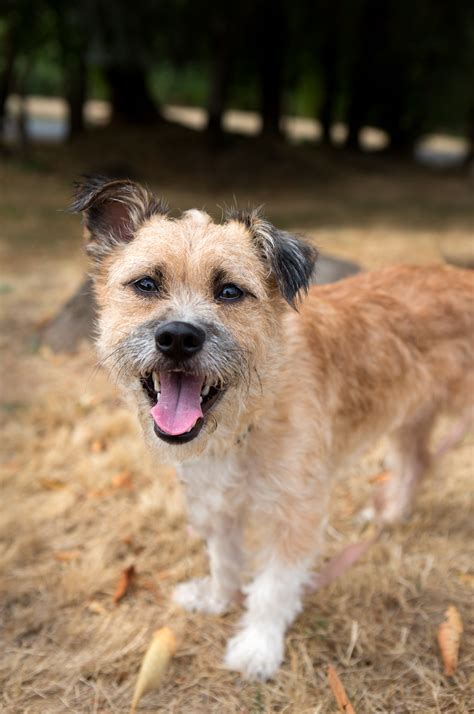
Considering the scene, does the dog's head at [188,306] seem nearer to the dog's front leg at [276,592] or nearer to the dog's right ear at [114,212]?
the dog's right ear at [114,212]

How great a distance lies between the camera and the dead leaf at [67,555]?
365 centimetres

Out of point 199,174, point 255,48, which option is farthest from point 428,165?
point 199,174

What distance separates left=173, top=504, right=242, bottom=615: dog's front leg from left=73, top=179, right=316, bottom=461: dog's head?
2.41 ft

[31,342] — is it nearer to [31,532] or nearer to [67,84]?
[31,532]

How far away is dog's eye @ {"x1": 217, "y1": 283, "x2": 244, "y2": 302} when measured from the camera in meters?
2.72

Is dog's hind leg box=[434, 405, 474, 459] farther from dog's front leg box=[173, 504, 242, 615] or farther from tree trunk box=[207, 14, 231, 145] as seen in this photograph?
tree trunk box=[207, 14, 231, 145]

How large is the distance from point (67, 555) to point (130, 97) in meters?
17.8

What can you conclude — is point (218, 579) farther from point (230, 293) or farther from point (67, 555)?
point (230, 293)

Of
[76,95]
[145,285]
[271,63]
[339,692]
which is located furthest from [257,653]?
[271,63]

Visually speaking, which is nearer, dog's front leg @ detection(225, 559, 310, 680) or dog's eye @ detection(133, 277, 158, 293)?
dog's eye @ detection(133, 277, 158, 293)

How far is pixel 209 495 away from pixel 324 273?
12.0 ft

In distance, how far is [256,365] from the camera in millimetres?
2713

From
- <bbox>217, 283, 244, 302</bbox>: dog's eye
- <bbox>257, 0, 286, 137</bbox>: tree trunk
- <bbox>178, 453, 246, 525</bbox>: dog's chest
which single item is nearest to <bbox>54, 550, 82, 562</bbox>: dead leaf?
<bbox>178, 453, 246, 525</bbox>: dog's chest

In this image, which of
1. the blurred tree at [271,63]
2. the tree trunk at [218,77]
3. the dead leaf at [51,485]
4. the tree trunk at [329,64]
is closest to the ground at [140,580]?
the dead leaf at [51,485]
